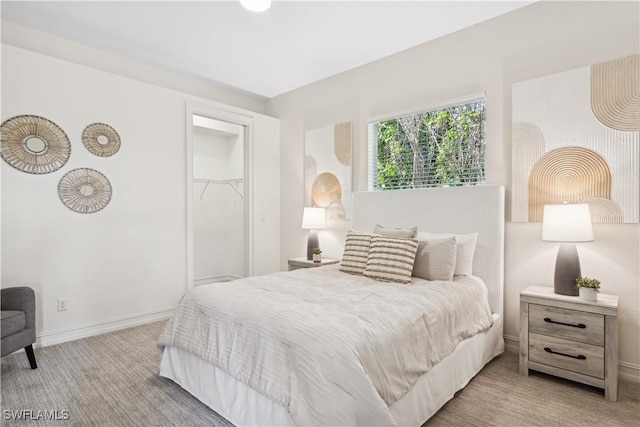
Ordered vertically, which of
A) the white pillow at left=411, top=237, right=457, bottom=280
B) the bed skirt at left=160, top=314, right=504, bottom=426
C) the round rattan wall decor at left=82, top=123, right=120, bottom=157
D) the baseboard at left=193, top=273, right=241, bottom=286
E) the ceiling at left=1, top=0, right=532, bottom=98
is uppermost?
the ceiling at left=1, top=0, right=532, bottom=98

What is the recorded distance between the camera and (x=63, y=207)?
3.04 m

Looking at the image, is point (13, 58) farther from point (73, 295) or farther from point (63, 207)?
point (73, 295)

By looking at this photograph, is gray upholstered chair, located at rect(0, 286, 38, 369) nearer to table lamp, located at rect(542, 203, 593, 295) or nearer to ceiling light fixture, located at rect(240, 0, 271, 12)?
ceiling light fixture, located at rect(240, 0, 271, 12)

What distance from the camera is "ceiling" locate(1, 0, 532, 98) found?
9.37ft

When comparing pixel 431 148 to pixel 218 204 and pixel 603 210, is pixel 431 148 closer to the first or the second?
pixel 603 210

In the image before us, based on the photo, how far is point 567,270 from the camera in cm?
232

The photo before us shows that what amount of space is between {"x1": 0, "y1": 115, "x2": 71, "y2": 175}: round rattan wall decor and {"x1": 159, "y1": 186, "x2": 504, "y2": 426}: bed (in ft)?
6.39

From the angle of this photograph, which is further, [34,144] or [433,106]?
[433,106]

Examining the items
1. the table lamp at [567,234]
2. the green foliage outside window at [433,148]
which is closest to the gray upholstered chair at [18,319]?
the green foliage outside window at [433,148]

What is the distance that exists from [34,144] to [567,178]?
4.36m

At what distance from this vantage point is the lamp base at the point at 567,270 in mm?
2301

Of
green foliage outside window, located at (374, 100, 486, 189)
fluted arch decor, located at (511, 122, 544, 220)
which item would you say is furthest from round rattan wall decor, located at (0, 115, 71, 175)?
fluted arch decor, located at (511, 122, 544, 220)

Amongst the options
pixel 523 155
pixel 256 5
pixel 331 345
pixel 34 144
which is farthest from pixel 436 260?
pixel 34 144

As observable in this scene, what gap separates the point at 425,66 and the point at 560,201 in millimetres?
1832
